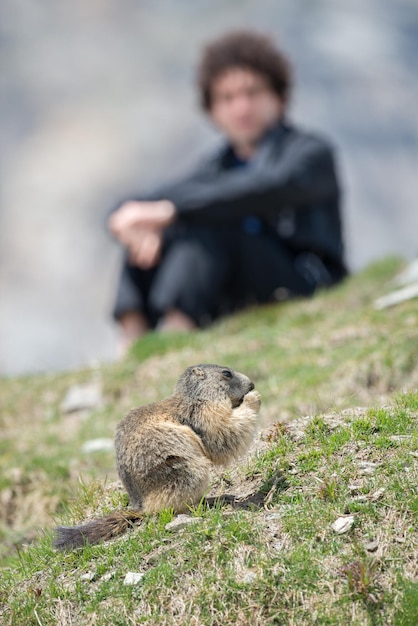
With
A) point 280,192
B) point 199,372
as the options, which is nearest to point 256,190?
point 280,192

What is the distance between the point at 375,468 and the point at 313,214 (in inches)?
346

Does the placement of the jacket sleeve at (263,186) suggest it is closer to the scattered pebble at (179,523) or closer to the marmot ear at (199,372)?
the marmot ear at (199,372)

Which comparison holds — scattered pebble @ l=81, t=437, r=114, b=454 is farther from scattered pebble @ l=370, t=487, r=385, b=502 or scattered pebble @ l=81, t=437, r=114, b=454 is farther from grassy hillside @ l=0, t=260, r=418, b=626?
scattered pebble @ l=370, t=487, r=385, b=502

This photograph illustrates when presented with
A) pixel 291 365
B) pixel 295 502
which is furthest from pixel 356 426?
pixel 291 365

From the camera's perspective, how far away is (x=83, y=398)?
432 inches

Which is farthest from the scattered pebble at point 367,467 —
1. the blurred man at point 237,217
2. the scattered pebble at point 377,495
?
the blurred man at point 237,217

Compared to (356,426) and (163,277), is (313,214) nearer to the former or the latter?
(163,277)

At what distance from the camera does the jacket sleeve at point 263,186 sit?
1262 centimetres

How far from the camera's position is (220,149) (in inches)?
555

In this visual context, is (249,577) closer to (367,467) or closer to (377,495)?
(377,495)

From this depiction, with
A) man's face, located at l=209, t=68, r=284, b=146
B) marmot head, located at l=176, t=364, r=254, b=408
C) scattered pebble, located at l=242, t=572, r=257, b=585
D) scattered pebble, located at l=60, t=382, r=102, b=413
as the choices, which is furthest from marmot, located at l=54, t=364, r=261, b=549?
man's face, located at l=209, t=68, r=284, b=146

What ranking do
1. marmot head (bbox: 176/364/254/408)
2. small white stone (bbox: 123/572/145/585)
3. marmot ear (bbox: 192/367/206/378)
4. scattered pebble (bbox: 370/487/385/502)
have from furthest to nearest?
marmot ear (bbox: 192/367/206/378), marmot head (bbox: 176/364/254/408), scattered pebble (bbox: 370/487/385/502), small white stone (bbox: 123/572/145/585)

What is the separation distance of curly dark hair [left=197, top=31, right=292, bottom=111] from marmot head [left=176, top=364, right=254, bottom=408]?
9.09m

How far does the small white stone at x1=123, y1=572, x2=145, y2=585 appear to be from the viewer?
4.68 metres
